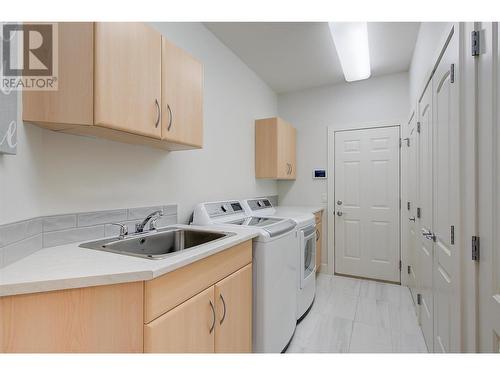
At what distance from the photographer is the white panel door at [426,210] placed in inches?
68.0

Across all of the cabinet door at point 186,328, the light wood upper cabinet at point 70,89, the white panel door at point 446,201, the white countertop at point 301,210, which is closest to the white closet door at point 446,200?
the white panel door at point 446,201

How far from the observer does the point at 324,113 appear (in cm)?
357

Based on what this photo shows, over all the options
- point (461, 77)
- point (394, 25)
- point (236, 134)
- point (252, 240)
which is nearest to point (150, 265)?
point (252, 240)

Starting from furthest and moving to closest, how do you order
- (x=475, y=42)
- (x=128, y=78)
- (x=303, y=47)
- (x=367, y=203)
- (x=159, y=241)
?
(x=367, y=203) < (x=303, y=47) < (x=159, y=241) < (x=128, y=78) < (x=475, y=42)

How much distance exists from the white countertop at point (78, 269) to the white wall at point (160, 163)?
0.75 ft

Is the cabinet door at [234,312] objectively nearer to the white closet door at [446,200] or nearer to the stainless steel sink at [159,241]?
the stainless steel sink at [159,241]

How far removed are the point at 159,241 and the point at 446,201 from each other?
5.54ft

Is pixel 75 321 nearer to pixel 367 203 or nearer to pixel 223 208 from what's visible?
pixel 223 208

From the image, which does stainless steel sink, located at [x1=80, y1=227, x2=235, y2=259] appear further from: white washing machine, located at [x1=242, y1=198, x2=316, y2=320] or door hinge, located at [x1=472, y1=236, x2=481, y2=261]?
door hinge, located at [x1=472, y1=236, x2=481, y2=261]

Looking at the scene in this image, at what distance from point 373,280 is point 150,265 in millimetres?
3196

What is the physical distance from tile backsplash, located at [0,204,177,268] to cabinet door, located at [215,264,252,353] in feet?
2.42

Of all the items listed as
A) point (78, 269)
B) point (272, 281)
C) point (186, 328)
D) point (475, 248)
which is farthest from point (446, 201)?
point (78, 269)

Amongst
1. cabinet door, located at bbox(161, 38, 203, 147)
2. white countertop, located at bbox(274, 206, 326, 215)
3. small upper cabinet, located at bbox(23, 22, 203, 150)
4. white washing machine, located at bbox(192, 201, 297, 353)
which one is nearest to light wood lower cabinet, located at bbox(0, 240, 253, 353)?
white washing machine, located at bbox(192, 201, 297, 353)

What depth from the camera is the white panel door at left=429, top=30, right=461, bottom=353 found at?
117 cm
